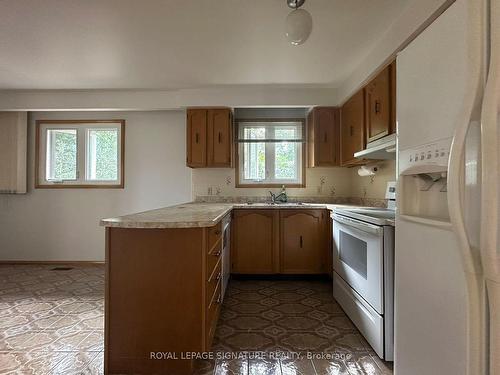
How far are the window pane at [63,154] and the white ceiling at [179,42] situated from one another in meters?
0.83

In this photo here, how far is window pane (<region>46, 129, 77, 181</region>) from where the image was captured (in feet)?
13.2

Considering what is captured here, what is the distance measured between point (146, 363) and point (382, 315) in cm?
141

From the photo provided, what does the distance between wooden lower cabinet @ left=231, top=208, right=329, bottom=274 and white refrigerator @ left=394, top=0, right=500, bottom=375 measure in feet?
6.74

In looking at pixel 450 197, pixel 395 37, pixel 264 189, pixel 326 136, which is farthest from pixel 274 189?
pixel 450 197

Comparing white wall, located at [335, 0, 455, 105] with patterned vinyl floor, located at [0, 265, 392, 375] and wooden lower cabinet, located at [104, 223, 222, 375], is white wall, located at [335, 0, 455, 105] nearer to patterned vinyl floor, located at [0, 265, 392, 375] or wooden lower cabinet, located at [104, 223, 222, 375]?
wooden lower cabinet, located at [104, 223, 222, 375]

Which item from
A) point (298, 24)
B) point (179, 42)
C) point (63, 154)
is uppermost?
point (179, 42)

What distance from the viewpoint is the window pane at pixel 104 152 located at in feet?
13.2

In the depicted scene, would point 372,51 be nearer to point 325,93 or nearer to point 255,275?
point 325,93

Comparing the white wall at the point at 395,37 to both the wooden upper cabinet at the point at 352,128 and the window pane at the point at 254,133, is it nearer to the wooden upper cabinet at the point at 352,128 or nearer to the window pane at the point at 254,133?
the wooden upper cabinet at the point at 352,128

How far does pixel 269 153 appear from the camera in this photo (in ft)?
12.6

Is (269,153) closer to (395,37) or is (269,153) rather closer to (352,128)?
(352,128)

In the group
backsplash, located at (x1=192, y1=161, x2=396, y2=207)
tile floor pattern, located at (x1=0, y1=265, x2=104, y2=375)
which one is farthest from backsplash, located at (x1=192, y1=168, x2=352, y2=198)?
tile floor pattern, located at (x1=0, y1=265, x2=104, y2=375)

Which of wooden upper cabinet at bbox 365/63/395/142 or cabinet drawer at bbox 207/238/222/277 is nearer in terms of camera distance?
cabinet drawer at bbox 207/238/222/277

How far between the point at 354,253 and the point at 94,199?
3.65 meters
